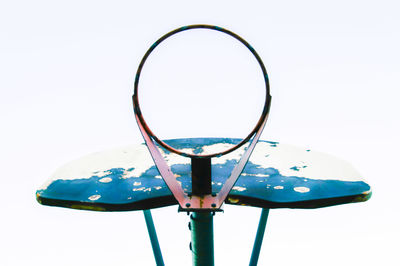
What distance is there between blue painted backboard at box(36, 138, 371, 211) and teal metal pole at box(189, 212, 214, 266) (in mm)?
100

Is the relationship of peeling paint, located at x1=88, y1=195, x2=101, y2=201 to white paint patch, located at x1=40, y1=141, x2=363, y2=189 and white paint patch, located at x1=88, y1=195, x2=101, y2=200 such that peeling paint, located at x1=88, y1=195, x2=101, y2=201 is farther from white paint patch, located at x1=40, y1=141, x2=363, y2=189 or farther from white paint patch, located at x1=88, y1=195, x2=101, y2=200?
white paint patch, located at x1=40, y1=141, x2=363, y2=189

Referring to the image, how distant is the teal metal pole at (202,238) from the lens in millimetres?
981

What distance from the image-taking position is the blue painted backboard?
2.91ft

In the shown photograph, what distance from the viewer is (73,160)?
1.22 m

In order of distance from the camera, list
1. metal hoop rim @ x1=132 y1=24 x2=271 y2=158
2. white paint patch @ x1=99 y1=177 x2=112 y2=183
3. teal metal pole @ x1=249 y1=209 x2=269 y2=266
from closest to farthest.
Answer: metal hoop rim @ x1=132 y1=24 x2=271 y2=158, white paint patch @ x1=99 y1=177 x2=112 y2=183, teal metal pole @ x1=249 y1=209 x2=269 y2=266

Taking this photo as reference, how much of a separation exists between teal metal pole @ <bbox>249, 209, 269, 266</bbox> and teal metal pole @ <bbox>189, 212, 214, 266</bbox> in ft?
1.16

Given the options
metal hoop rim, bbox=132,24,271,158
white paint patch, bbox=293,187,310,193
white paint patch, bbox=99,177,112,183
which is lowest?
white paint patch, bbox=293,187,310,193

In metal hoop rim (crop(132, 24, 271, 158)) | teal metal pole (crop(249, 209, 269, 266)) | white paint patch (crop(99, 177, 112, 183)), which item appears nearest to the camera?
metal hoop rim (crop(132, 24, 271, 158))

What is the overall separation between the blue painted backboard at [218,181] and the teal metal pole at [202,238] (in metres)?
0.10

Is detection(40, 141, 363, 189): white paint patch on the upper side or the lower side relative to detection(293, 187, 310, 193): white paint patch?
upper

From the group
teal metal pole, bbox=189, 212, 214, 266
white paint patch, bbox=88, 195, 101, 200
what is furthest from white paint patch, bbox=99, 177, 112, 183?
teal metal pole, bbox=189, 212, 214, 266

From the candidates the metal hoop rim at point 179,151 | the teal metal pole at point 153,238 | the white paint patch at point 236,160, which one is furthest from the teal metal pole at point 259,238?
the metal hoop rim at point 179,151

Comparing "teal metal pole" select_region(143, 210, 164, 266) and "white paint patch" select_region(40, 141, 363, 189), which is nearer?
"white paint patch" select_region(40, 141, 363, 189)

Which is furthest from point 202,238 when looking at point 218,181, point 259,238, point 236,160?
point 259,238
